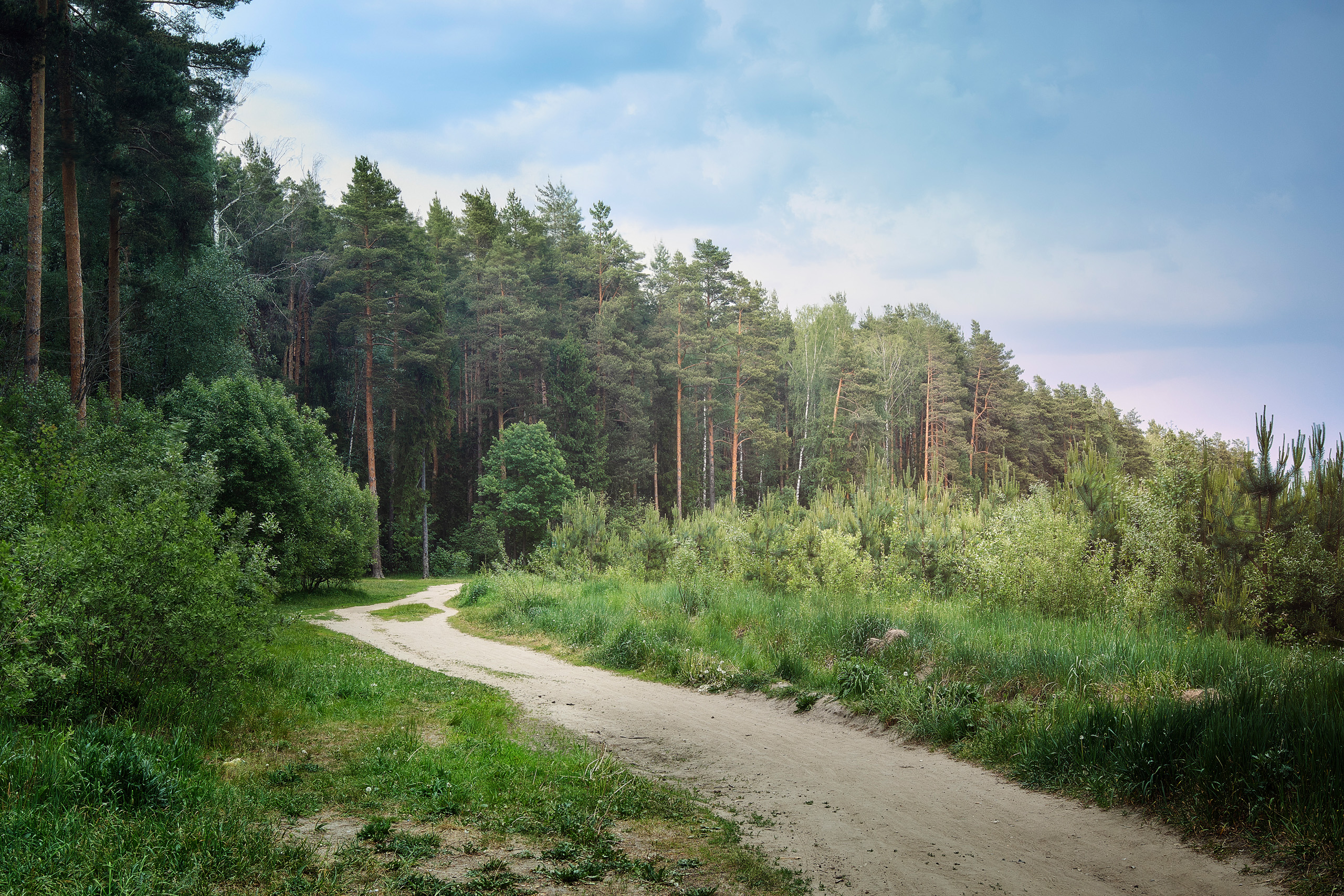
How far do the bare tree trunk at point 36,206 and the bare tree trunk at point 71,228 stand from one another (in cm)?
58

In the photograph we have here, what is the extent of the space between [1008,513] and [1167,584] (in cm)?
500

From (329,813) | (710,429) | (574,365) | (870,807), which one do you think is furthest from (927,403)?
(329,813)

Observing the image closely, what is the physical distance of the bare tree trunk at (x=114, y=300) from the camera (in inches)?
743

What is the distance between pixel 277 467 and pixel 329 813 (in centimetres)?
1866

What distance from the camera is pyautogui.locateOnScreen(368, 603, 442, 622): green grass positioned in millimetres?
21703

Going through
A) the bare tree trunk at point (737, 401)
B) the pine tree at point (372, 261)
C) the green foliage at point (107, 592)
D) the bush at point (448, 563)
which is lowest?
the bush at point (448, 563)

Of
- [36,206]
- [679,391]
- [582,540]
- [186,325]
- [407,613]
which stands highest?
[36,206]

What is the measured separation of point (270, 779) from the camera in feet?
20.9

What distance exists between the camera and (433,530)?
161ft

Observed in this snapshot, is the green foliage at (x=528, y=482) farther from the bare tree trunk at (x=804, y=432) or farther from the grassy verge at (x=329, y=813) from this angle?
the grassy verge at (x=329, y=813)

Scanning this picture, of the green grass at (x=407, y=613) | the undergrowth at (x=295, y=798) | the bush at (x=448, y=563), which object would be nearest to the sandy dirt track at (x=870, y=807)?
the undergrowth at (x=295, y=798)

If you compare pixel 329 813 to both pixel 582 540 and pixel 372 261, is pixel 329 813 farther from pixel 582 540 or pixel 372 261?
pixel 372 261

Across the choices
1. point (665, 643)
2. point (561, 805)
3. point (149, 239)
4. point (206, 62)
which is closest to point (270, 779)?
point (561, 805)

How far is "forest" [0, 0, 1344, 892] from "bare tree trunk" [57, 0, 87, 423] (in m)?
0.07
